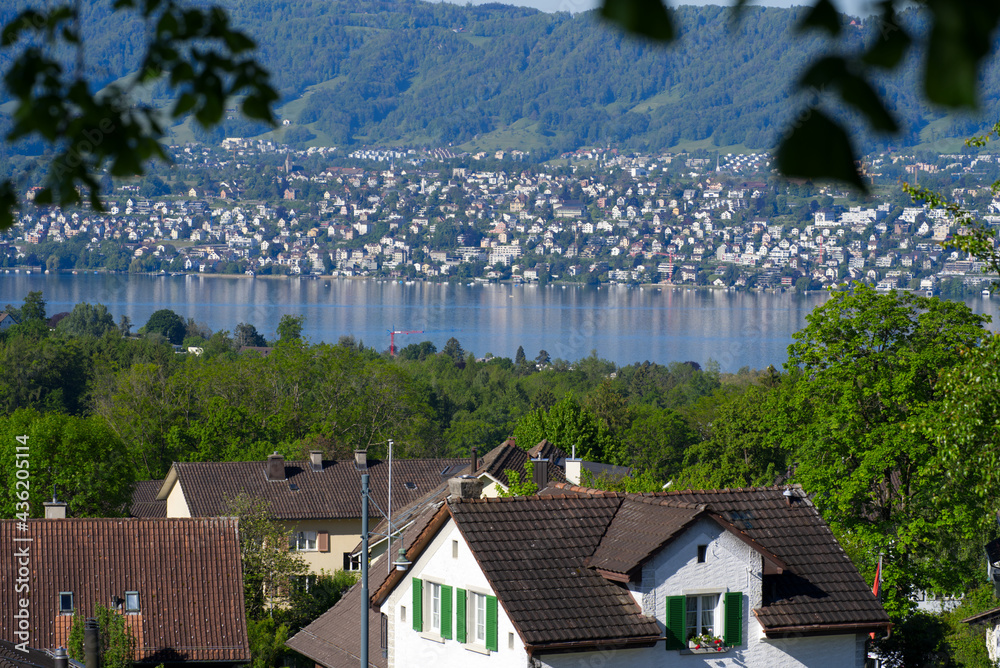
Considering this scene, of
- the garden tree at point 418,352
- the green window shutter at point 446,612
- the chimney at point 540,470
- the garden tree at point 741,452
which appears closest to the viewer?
the green window shutter at point 446,612

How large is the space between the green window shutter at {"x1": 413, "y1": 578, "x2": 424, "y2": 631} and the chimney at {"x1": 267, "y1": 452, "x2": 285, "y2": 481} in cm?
2837

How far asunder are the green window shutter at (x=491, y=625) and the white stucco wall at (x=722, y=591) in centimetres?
182

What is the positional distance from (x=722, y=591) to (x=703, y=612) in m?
0.37

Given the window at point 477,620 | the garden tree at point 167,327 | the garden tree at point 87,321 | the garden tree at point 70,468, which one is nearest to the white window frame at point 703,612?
the window at point 477,620

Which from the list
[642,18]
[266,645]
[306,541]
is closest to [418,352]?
[306,541]

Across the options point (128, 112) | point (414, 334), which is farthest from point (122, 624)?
point (414, 334)

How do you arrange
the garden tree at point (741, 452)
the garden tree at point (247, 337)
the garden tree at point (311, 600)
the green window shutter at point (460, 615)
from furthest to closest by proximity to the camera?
the garden tree at point (247, 337)
the garden tree at point (741, 452)
the garden tree at point (311, 600)
the green window shutter at point (460, 615)

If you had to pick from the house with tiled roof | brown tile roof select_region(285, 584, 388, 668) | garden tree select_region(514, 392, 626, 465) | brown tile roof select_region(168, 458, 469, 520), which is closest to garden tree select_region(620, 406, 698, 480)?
garden tree select_region(514, 392, 626, 465)

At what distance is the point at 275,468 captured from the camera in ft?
148

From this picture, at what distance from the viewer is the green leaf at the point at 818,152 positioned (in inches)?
88.7

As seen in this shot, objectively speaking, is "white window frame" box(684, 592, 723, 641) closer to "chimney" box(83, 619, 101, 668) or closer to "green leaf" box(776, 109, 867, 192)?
"chimney" box(83, 619, 101, 668)

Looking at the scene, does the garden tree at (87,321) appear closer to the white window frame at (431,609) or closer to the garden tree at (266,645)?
the garden tree at (266,645)

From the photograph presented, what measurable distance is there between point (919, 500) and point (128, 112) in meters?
22.6

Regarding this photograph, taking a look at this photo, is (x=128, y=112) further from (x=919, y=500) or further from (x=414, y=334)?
(x=414, y=334)
